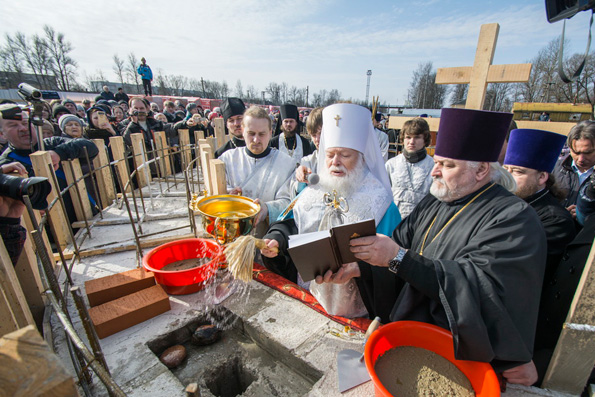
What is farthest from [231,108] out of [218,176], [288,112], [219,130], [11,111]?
[219,130]

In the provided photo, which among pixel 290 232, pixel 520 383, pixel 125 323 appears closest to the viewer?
pixel 520 383

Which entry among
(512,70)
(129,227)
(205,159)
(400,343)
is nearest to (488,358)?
(400,343)

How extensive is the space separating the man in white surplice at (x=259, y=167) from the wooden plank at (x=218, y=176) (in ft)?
1.72

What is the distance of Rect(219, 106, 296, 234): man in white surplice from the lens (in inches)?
138

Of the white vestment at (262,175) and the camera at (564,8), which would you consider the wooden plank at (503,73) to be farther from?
the white vestment at (262,175)

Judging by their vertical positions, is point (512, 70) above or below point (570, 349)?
above

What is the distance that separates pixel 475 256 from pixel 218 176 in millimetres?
2333

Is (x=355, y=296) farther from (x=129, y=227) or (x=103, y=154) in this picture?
(x=103, y=154)

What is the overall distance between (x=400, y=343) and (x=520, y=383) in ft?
2.94

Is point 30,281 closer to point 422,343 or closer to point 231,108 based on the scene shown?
point 422,343

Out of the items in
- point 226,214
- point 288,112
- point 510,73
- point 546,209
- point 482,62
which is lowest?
point 226,214

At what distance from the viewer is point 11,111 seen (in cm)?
282

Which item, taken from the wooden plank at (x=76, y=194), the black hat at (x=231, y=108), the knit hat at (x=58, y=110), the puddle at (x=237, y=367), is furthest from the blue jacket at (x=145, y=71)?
the puddle at (x=237, y=367)

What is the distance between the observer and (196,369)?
7.72 feet
